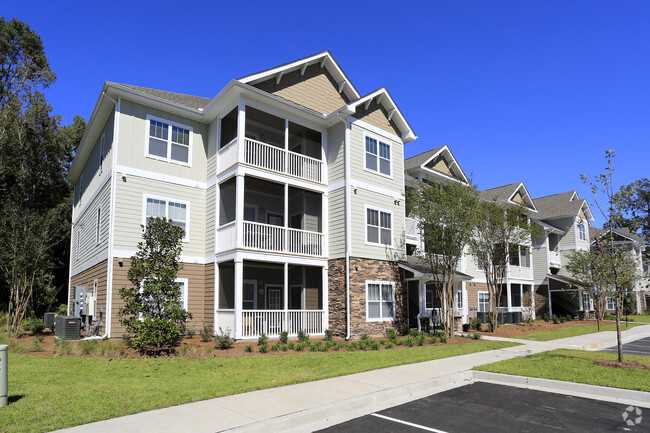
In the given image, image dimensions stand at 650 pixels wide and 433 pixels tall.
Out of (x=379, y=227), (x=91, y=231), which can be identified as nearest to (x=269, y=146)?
(x=379, y=227)

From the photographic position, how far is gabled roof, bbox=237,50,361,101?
1798 centimetres

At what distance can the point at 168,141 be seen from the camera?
18094 mm

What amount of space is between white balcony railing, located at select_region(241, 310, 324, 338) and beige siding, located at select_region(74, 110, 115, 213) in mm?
8076

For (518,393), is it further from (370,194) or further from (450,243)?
(370,194)

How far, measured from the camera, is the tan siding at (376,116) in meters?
20.5

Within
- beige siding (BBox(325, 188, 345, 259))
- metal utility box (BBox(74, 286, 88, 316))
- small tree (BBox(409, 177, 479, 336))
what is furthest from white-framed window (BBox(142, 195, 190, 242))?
small tree (BBox(409, 177, 479, 336))

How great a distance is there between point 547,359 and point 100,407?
11.6 metres

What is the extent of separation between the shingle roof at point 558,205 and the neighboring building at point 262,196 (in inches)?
946

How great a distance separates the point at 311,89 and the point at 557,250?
2873 centimetres

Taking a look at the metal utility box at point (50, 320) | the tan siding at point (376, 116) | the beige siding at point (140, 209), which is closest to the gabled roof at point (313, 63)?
the tan siding at point (376, 116)

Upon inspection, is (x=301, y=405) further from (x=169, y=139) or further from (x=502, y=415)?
(x=169, y=139)

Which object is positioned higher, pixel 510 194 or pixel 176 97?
pixel 176 97

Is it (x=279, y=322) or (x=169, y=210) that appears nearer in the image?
(x=279, y=322)

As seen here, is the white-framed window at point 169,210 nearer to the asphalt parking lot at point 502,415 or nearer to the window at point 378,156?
the window at point 378,156
